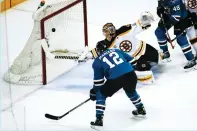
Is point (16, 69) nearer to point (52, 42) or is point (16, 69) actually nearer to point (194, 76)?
point (52, 42)

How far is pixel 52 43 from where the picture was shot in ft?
18.6

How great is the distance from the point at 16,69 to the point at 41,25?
0.46 metres

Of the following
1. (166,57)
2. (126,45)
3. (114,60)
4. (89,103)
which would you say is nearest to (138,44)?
(126,45)

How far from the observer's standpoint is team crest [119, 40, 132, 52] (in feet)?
17.4

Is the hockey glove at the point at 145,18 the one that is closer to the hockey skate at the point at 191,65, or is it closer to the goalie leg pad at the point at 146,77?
the goalie leg pad at the point at 146,77

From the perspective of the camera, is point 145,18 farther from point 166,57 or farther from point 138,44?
point 166,57

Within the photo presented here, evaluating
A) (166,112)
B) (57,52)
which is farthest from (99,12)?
(166,112)

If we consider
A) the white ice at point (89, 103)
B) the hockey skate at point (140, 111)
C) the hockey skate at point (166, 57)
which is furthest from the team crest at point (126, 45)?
the hockey skate at point (140, 111)

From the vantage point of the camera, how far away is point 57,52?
574 centimetres

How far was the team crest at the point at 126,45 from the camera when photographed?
17.4 feet

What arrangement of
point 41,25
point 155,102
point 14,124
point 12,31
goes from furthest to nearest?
point 12,31, point 41,25, point 155,102, point 14,124

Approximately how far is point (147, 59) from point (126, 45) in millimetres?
280

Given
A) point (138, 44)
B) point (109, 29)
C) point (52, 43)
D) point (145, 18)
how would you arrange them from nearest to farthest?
1. point (109, 29)
2. point (145, 18)
3. point (138, 44)
4. point (52, 43)

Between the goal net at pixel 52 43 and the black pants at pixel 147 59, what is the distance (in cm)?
51
